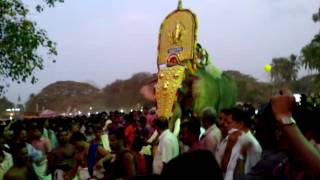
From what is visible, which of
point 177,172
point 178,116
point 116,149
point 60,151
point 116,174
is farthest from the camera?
point 178,116

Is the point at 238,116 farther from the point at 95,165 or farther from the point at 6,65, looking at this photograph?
the point at 6,65

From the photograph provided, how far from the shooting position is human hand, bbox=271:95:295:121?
2.68 m

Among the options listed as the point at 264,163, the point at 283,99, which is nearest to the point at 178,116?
the point at 264,163

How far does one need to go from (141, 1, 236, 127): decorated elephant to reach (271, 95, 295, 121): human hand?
11.2m

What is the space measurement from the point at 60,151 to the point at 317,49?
2522cm

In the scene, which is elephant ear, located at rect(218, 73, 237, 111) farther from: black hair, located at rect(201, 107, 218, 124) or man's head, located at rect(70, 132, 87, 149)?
black hair, located at rect(201, 107, 218, 124)

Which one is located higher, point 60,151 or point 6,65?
point 6,65

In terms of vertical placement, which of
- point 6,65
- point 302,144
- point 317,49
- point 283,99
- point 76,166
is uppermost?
point 317,49

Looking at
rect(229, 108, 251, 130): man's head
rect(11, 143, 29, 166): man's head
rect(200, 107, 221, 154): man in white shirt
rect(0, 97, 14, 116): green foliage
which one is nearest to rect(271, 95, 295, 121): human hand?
rect(229, 108, 251, 130): man's head

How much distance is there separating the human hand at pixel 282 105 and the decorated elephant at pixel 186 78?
440 inches

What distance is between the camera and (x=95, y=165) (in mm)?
7391

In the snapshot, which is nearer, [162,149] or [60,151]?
[162,149]

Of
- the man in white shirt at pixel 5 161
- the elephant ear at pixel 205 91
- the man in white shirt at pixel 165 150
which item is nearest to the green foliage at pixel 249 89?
the elephant ear at pixel 205 91

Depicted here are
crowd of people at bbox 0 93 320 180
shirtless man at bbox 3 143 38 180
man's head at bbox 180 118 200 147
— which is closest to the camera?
crowd of people at bbox 0 93 320 180
